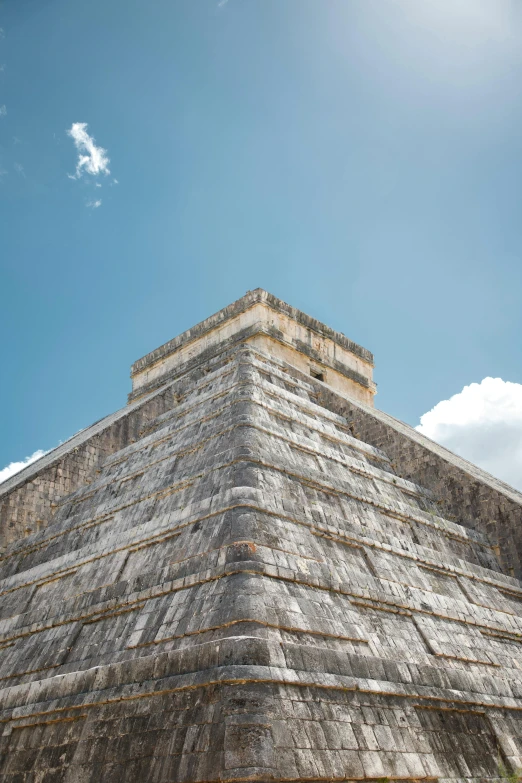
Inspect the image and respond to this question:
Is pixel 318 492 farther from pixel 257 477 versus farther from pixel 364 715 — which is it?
pixel 364 715

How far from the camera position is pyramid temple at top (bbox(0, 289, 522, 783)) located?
214 inches

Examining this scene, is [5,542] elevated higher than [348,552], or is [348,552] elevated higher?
[5,542]

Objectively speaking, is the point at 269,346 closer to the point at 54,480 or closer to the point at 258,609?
the point at 54,480

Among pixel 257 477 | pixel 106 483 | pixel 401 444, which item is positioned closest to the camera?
pixel 257 477

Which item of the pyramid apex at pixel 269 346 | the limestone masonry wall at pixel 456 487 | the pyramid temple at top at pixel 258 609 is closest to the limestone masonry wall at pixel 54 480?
the pyramid temple at top at pixel 258 609

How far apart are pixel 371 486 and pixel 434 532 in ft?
4.26

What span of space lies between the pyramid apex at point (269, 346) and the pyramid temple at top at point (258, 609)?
431 centimetres

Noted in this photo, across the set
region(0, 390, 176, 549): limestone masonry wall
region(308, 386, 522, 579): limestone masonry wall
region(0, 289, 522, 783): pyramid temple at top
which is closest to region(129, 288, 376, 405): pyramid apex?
region(308, 386, 522, 579): limestone masonry wall

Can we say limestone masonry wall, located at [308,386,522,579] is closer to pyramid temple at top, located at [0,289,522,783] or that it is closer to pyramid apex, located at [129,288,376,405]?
pyramid temple at top, located at [0,289,522,783]

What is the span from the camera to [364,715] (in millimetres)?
5848

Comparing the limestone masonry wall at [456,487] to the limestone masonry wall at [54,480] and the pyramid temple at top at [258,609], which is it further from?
the limestone masonry wall at [54,480]

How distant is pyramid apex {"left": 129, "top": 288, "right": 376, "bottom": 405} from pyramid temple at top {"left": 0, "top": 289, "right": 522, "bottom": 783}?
431 centimetres

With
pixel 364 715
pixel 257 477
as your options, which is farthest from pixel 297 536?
pixel 364 715

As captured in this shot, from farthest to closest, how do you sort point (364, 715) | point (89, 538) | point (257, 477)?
point (89, 538)
point (257, 477)
point (364, 715)
